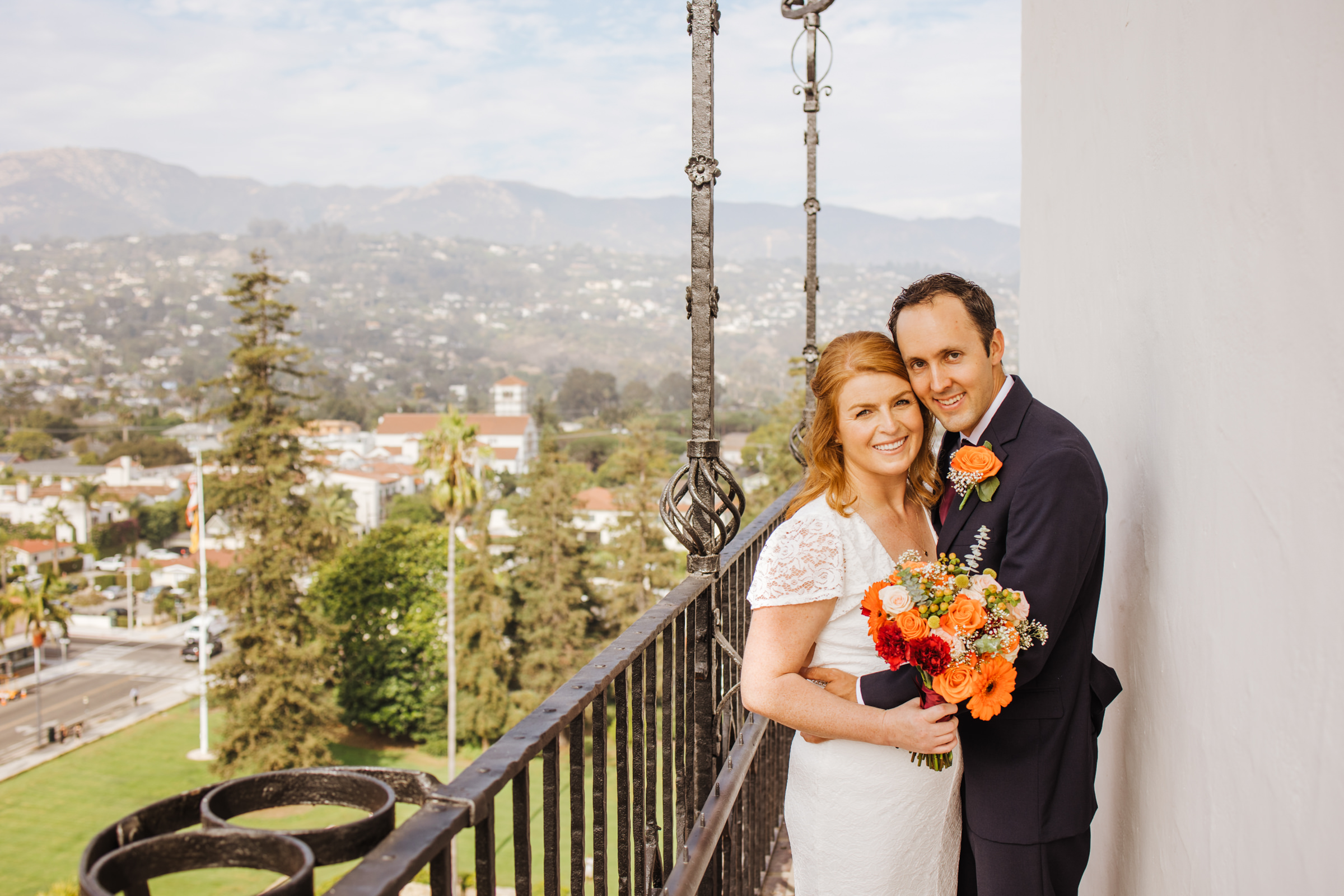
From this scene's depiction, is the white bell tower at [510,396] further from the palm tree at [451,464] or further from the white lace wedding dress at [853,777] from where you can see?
the white lace wedding dress at [853,777]

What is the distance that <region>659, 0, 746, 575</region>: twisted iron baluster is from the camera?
188cm

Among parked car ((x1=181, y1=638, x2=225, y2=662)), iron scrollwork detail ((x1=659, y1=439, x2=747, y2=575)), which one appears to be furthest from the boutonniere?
parked car ((x1=181, y1=638, x2=225, y2=662))

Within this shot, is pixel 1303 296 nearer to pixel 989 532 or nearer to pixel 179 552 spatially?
pixel 989 532

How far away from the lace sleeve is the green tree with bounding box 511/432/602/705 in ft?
89.3

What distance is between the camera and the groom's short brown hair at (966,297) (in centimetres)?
164

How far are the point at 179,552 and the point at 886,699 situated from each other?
72.4 metres

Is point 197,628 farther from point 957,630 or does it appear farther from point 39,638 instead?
point 957,630

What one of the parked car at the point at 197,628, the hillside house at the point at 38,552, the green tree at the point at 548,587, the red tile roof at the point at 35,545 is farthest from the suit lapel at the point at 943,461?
the red tile roof at the point at 35,545

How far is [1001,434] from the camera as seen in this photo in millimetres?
1581

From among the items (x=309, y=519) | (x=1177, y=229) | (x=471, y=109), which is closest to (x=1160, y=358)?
(x=1177, y=229)

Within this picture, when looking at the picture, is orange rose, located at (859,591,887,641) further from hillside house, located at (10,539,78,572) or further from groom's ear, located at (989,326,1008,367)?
hillside house, located at (10,539,78,572)

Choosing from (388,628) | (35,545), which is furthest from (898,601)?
(35,545)

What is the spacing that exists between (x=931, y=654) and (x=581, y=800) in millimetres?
550

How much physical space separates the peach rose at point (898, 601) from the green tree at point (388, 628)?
30.0 meters
